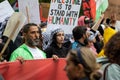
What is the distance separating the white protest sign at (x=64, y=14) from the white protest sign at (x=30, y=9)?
0.26m

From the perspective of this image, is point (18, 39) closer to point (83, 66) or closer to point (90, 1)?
point (90, 1)

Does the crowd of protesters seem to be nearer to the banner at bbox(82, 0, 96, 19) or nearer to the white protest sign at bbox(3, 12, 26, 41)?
the white protest sign at bbox(3, 12, 26, 41)

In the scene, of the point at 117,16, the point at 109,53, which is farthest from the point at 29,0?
the point at 109,53

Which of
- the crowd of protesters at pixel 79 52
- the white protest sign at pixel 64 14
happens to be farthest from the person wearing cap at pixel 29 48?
the white protest sign at pixel 64 14

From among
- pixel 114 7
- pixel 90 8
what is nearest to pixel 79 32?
pixel 114 7

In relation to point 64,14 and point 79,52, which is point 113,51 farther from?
point 64,14

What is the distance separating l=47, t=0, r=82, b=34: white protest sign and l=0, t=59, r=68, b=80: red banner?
238 cm

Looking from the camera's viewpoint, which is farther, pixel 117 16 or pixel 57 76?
pixel 117 16

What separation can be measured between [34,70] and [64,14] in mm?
3175

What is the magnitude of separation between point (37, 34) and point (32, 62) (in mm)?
442

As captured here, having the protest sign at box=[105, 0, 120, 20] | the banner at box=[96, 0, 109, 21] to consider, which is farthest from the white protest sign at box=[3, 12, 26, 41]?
the banner at box=[96, 0, 109, 21]

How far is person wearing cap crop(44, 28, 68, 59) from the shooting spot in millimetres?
8078

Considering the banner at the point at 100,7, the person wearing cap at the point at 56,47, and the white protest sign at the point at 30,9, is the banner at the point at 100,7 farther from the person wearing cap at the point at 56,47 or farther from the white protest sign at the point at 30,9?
the person wearing cap at the point at 56,47

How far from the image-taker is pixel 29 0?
10250 millimetres
